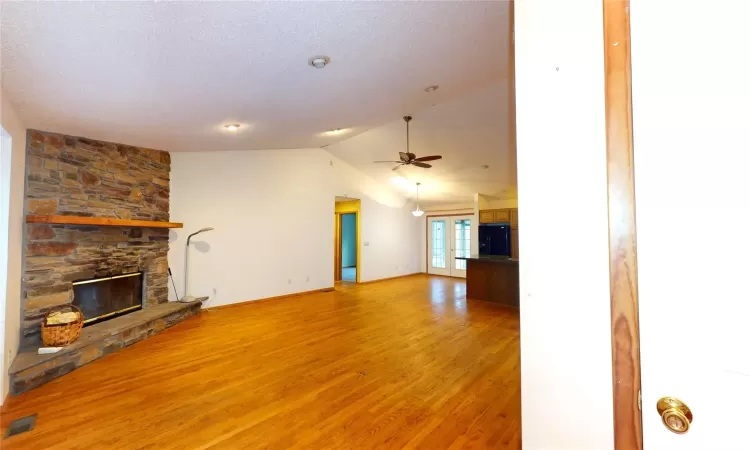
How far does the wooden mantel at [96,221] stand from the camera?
3.05m

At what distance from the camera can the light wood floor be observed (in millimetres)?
2037

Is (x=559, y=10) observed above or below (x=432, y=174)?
below

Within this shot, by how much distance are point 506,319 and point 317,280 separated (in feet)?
13.3

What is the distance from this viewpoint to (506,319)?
492 cm

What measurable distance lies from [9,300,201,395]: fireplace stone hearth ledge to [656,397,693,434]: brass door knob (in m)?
4.02

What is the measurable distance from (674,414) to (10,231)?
414 centimetres

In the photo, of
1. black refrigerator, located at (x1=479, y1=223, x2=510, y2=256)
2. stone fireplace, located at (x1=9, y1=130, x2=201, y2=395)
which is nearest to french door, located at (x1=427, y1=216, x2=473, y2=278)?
black refrigerator, located at (x1=479, y1=223, x2=510, y2=256)

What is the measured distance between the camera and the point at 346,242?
37.5ft

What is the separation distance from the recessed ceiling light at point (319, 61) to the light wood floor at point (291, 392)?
260cm

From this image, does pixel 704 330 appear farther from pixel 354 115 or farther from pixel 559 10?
pixel 354 115

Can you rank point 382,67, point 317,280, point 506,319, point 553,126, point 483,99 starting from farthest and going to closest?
point 317,280
point 506,319
point 483,99
point 382,67
point 553,126

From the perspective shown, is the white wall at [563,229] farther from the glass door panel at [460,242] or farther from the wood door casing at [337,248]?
the glass door panel at [460,242]

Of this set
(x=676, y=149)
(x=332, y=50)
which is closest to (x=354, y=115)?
(x=332, y=50)

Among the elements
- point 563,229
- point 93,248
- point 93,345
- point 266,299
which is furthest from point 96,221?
point 563,229
